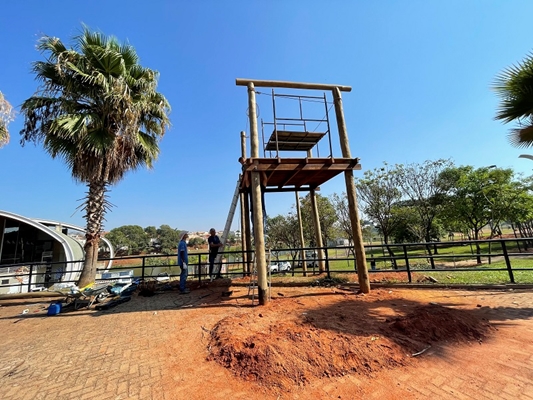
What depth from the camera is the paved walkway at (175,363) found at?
8.03 feet

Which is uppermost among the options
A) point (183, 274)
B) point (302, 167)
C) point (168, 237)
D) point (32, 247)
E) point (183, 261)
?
point (168, 237)

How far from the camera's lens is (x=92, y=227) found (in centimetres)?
734

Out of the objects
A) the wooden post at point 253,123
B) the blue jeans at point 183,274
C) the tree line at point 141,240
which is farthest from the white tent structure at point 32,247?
the tree line at point 141,240

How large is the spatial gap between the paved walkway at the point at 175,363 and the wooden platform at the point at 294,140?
518 cm

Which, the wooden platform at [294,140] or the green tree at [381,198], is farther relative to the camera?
the green tree at [381,198]

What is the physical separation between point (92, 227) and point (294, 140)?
6936mm

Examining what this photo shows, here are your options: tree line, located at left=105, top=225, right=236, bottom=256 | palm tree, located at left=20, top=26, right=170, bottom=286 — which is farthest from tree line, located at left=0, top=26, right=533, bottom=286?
tree line, located at left=105, top=225, right=236, bottom=256

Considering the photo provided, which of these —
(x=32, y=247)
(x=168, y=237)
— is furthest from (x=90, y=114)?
(x=168, y=237)

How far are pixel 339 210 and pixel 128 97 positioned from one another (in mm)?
19229

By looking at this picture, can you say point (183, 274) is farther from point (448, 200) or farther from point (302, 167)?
point (448, 200)

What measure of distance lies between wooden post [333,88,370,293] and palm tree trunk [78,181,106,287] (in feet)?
24.6

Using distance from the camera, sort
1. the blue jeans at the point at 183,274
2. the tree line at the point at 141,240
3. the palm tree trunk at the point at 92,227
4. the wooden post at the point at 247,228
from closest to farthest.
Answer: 1. the blue jeans at the point at 183,274
2. the palm tree trunk at the point at 92,227
3. the wooden post at the point at 247,228
4. the tree line at the point at 141,240

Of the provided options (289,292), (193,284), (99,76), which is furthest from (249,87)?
(193,284)

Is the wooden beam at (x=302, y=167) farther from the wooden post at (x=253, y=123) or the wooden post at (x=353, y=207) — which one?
the wooden post at (x=253, y=123)
